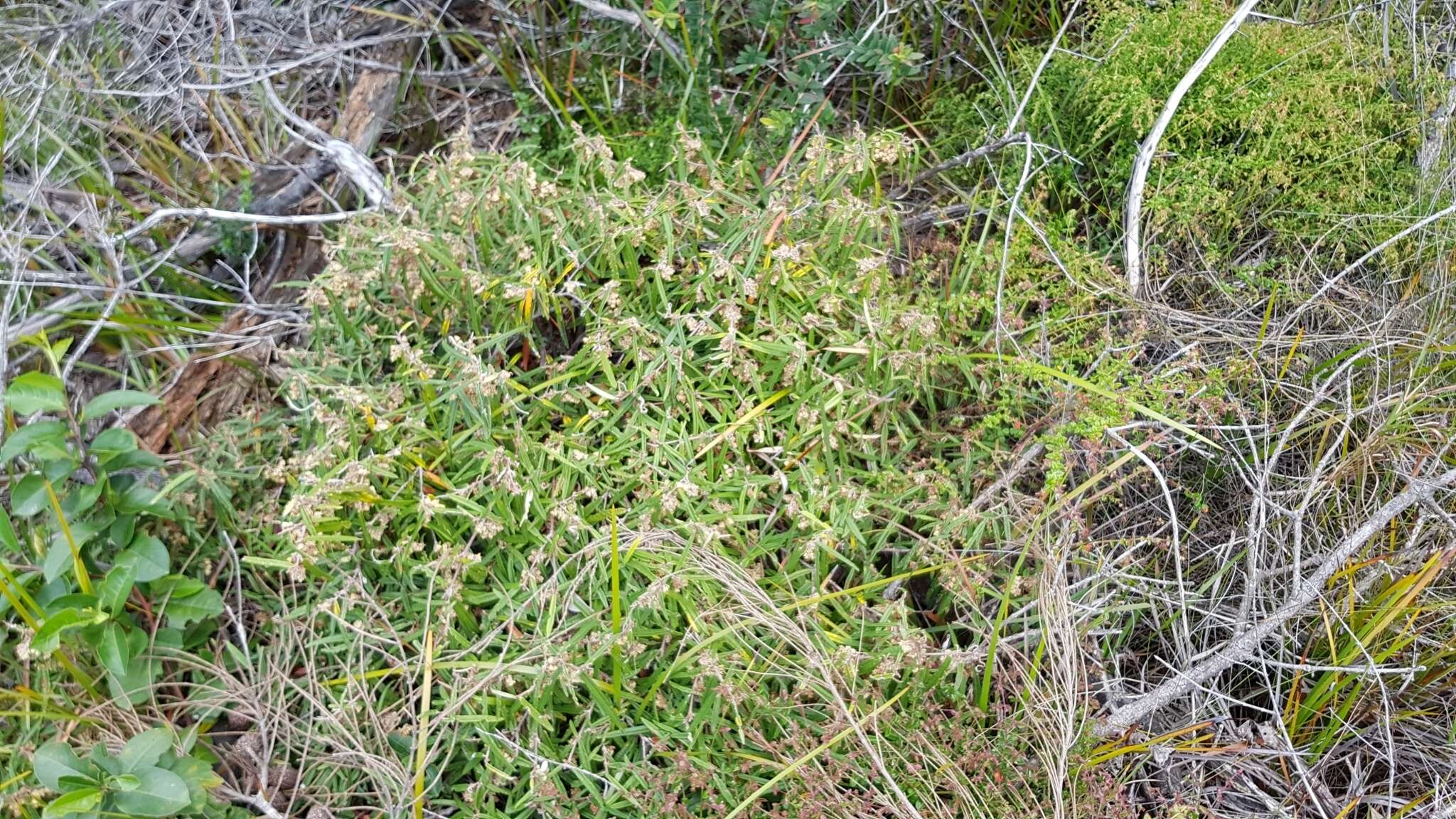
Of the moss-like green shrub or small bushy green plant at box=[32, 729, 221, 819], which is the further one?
the moss-like green shrub

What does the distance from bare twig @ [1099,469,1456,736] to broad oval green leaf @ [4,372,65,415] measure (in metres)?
2.13

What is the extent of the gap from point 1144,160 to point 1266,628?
1.18 m

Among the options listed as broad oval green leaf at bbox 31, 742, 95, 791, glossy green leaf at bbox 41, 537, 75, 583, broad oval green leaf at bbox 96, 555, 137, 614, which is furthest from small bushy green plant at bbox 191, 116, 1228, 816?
broad oval green leaf at bbox 31, 742, 95, 791

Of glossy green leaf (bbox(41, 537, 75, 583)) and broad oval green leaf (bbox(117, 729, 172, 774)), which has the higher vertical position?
glossy green leaf (bbox(41, 537, 75, 583))

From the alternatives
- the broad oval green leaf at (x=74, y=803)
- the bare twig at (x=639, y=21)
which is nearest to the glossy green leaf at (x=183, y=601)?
the broad oval green leaf at (x=74, y=803)

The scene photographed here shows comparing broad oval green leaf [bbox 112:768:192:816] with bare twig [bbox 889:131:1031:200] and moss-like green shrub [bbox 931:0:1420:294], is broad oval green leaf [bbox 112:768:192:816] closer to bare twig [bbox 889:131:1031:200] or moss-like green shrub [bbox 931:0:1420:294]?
bare twig [bbox 889:131:1031:200]

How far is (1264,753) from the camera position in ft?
6.03

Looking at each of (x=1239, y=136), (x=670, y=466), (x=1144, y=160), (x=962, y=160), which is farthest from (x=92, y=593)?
(x=1239, y=136)

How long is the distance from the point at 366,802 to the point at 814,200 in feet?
5.46

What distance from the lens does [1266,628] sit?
6.11 feet

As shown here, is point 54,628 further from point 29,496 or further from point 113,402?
point 113,402

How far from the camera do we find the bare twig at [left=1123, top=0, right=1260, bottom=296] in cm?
239

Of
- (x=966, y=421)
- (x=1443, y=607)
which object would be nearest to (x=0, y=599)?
(x=966, y=421)

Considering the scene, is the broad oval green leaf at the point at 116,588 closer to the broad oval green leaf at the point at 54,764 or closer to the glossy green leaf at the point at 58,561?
Result: the glossy green leaf at the point at 58,561
